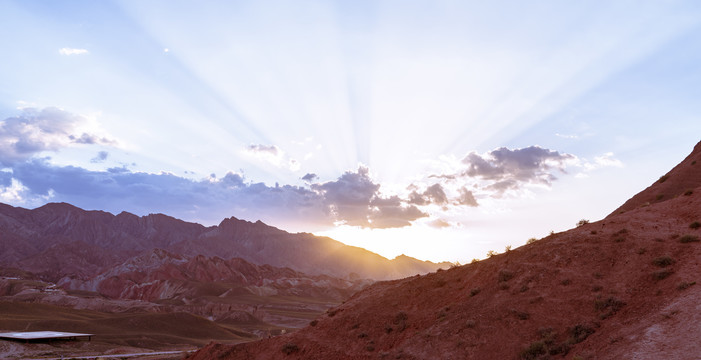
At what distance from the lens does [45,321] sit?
250ft

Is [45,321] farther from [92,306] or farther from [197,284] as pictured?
[197,284]

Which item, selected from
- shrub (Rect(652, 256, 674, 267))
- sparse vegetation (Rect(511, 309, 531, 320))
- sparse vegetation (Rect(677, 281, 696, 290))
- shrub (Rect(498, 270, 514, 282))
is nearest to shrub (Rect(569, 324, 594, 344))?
sparse vegetation (Rect(511, 309, 531, 320))

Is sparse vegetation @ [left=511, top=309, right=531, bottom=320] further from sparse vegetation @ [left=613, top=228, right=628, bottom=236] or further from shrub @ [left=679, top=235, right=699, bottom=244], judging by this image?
shrub @ [left=679, top=235, right=699, bottom=244]

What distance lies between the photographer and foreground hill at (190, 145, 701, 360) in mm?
17656

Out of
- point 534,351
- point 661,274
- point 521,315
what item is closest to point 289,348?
point 521,315

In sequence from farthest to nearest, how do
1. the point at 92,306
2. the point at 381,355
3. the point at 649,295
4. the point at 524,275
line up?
1. the point at 92,306
2. the point at 524,275
3. the point at 381,355
4. the point at 649,295

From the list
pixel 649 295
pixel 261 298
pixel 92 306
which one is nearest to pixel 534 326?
pixel 649 295

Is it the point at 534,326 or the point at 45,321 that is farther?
the point at 45,321

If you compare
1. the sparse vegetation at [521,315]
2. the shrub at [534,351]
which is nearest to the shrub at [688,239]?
the sparse vegetation at [521,315]

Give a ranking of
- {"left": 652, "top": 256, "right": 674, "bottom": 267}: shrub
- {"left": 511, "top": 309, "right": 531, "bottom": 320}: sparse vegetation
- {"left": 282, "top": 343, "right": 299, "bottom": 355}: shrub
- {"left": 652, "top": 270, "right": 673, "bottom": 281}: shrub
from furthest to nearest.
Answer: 1. {"left": 282, "top": 343, "right": 299, "bottom": 355}: shrub
2. {"left": 652, "top": 256, "right": 674, "bottom": 267}: shrub
3. {"left": 511, "top": 309, "right": 531, "bottom": 320}: sparse vegetation
4. {"left": 652, "top": 270, "right": 673, "bottom": 281}: shrub

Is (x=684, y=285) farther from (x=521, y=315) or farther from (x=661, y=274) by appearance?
(x=521, y=315)

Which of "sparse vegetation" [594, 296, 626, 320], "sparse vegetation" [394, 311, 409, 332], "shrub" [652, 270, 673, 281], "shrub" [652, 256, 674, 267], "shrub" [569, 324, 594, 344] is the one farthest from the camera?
"sparse vegetation" [394, 311, 409, 332]

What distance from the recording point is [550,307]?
21375 mm

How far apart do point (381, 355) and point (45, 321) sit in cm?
7474
